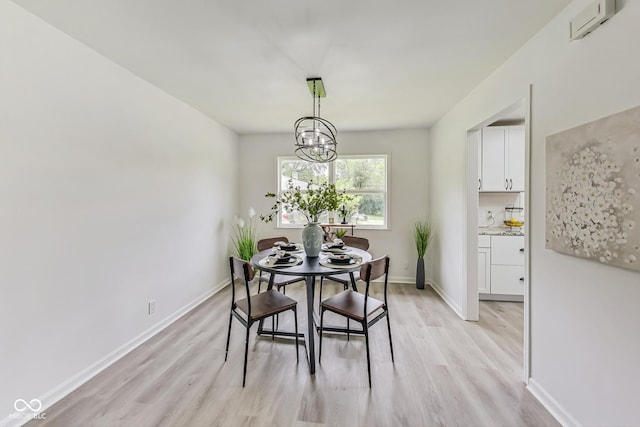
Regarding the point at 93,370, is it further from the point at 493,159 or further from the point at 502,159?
the point at 502,159

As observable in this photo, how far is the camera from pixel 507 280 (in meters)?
3.44

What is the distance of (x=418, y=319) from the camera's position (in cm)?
299

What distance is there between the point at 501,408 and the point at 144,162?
346 centimetres

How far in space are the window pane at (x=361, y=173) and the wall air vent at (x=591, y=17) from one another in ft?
9.69

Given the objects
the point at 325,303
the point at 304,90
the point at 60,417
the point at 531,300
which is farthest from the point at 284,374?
the point at 304,90

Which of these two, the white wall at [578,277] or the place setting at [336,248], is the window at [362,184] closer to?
the place setting at [336,248]

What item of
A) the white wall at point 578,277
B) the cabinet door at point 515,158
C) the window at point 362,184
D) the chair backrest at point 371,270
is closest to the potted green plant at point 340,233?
the window at point 362,184

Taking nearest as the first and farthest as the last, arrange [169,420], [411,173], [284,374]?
[169,420], [284,374], [411,173]

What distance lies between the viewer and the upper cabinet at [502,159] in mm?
3559

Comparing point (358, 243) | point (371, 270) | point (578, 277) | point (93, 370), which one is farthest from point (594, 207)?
point (93, 370)

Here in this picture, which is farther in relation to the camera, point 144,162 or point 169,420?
point 144,162

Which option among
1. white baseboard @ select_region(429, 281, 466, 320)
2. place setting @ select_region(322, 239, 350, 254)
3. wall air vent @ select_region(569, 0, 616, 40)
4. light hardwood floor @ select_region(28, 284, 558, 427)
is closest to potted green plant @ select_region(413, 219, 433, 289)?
white baseboard @ select_region(429, 281, 466, 320)

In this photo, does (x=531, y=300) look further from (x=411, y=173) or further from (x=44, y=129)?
(x=44, y=129)

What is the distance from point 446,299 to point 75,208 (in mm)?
3990
